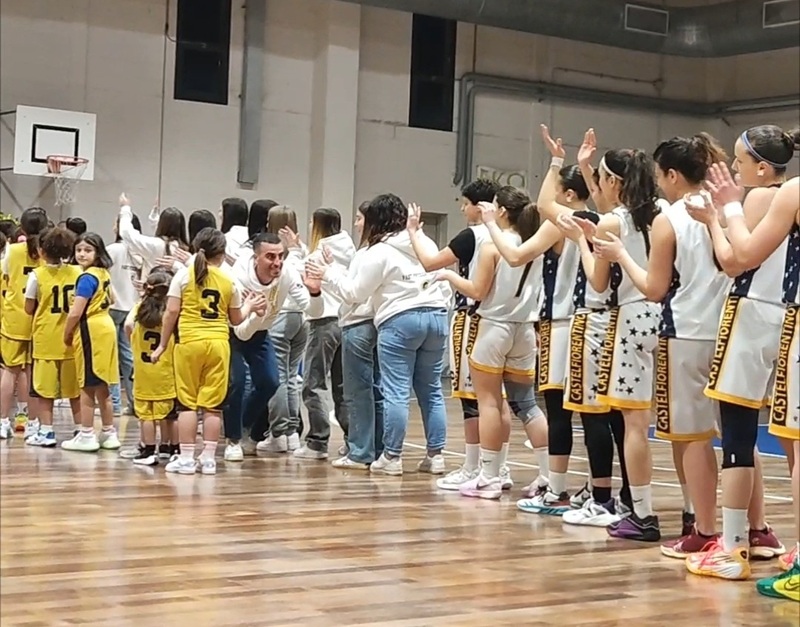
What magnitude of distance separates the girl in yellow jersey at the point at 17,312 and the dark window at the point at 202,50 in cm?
594

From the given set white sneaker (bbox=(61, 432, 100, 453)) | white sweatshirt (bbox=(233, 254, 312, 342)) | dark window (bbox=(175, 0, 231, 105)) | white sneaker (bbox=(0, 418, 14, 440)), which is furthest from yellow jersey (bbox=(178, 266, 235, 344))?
dark window (bbox=(175, 0, 231, 105))

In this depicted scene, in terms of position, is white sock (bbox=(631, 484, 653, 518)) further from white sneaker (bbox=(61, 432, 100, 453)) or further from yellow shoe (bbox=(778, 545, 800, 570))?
white sneaker (bbox=(61, 432, 100, 453))

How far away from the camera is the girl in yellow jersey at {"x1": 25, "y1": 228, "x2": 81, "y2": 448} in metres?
3.15

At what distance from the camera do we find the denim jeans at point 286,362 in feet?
17.5

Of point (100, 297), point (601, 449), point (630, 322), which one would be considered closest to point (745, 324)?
point (630, 322)

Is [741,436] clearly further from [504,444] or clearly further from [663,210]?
[504,444]

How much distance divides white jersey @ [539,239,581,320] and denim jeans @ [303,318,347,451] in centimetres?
159

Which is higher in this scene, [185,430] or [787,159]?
[787,159]

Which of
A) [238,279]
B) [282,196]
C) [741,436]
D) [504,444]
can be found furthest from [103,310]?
[282,196]

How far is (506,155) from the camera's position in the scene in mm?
11773

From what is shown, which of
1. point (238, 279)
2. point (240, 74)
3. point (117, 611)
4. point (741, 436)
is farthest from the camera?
→ point (240, 74)

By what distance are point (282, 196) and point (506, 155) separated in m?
2.66

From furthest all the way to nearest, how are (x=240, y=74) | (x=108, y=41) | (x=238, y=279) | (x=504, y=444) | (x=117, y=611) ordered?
(x=240, y=74)
(x=108, y=41)
(x=238, y=279)
(x=504, y=444)
(x=117, y=611)

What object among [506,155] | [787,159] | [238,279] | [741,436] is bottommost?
[741,436]
